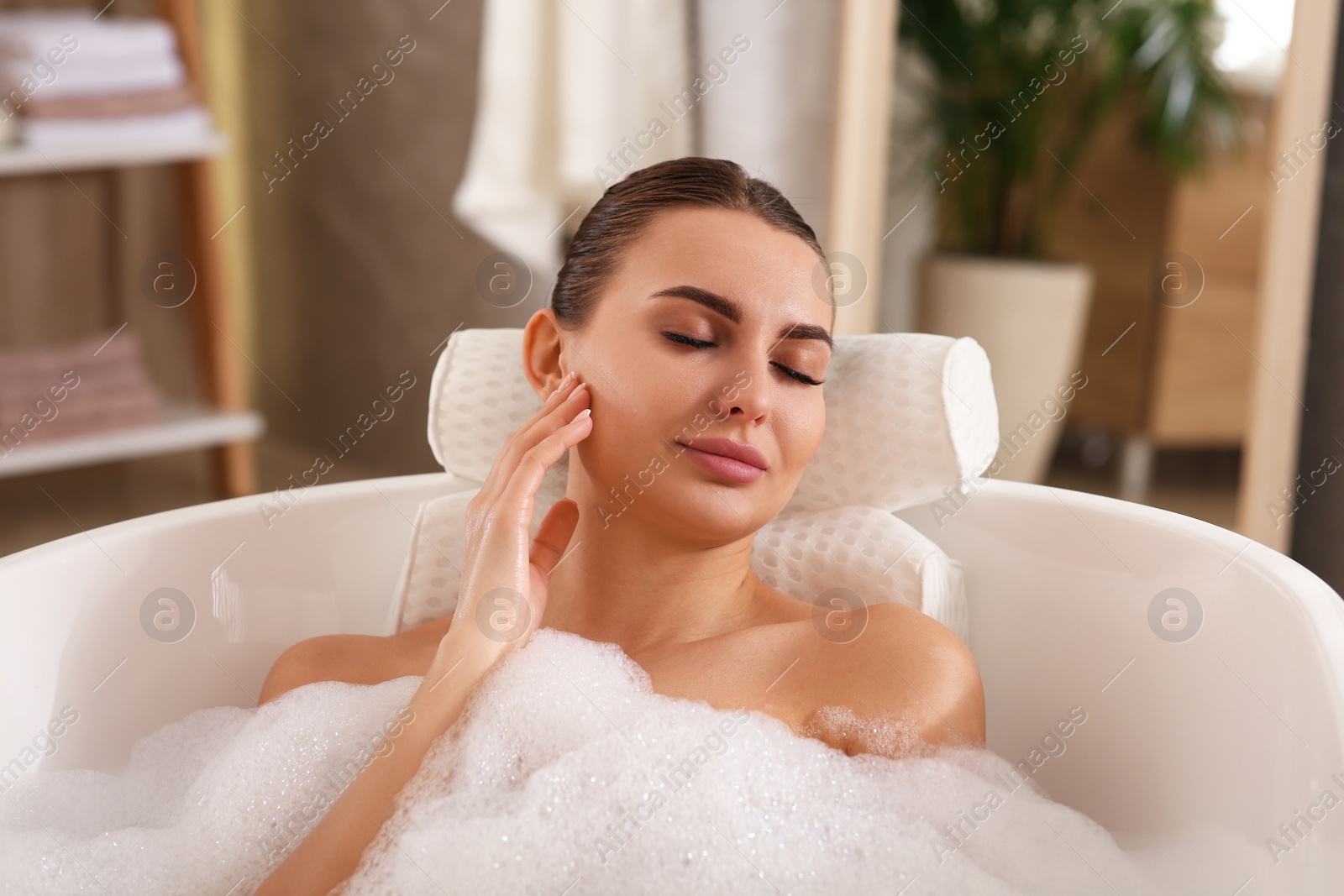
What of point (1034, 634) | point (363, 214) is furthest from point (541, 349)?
point (363, 214)

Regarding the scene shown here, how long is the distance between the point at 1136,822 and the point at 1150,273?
2267 mm

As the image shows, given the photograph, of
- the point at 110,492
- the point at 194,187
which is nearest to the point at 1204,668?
the point at 194,187

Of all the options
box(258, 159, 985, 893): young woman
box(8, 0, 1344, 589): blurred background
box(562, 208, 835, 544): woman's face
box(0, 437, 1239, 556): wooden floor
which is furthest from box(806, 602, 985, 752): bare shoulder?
box(0, 437, 1239, 556): wooden floor

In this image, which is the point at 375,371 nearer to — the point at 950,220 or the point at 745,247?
the point at 950,220

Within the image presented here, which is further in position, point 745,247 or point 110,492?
point 110,492

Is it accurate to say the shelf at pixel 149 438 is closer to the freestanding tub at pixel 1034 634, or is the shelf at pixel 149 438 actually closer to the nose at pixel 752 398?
the freestanding tub at pixel 1034 634

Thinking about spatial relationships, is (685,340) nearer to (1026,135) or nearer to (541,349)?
(541,349)

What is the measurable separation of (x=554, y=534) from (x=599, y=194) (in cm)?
148

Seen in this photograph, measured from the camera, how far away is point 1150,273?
3084 millimetres

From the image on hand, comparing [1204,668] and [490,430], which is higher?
[490,430]

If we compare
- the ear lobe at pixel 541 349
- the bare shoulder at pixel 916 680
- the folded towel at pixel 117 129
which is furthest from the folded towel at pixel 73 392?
the bare shoulder at pixel 916 680

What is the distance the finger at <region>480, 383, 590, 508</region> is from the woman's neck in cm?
11

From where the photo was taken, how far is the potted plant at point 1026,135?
9.78ft

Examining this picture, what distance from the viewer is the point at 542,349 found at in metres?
1.21
